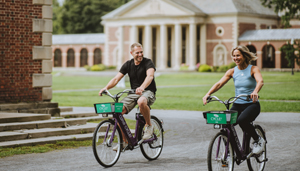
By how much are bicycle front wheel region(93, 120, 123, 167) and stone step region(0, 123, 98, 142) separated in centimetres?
274

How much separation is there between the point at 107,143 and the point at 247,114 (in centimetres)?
216

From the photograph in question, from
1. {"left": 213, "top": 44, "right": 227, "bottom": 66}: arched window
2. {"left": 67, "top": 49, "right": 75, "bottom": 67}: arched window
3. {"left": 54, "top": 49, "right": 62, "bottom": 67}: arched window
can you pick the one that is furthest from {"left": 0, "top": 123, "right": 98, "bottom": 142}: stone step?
{"left": 54, "top": 49, "right": 62, "bottom": 67}: arched window

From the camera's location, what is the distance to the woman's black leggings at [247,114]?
22.3 ft

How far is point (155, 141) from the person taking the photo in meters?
8.45

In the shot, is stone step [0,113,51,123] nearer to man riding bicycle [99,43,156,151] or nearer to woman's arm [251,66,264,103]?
man riding bicycle [99,43,156,151]

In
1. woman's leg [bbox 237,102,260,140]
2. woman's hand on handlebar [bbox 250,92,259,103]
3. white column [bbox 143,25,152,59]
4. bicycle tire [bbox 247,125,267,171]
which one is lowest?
bicycle tire [bbox 247,125,267,171]

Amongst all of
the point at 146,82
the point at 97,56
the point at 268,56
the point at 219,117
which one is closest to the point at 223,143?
the point at 219,117

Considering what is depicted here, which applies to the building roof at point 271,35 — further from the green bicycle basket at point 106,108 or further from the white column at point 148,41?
the green bicycle basket at point 106,108

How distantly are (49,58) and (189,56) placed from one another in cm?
5396

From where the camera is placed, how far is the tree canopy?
8500 centimetres

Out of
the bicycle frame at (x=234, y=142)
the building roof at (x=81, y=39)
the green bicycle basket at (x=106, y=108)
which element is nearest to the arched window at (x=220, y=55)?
the building roof at (x=81, y=39)

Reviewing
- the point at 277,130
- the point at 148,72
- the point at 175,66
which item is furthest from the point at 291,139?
the point at 175,66

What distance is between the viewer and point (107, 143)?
7.59 meters

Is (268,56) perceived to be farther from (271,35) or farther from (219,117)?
(219,117)
